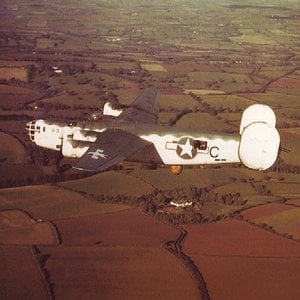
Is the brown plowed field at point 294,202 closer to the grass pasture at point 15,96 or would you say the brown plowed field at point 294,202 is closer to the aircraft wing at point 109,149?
the aircraft wing at point 109,149

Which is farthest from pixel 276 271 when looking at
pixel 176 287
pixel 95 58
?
pixel 95 58

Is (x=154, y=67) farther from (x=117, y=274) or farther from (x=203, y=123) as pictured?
(x=117, y=274)

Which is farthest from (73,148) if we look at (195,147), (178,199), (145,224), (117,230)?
(178,199)

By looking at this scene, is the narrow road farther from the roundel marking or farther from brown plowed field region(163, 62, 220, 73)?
brown plowed field region(163, 62, 220, 73)

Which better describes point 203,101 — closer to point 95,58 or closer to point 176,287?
point 95,58

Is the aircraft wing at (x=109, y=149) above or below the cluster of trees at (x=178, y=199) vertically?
above

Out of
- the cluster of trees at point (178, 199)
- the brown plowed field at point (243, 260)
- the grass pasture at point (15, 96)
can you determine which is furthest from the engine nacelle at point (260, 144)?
the grass pasture at point (15, 96)
